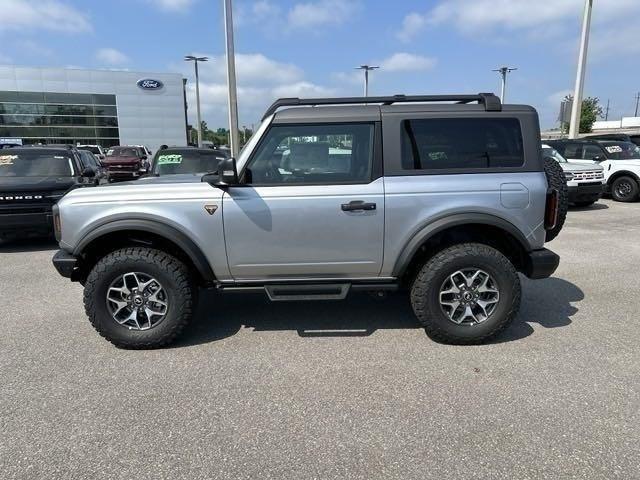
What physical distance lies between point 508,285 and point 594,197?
9168mm

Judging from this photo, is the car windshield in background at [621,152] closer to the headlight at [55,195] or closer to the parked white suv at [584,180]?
the parked white suv at [584,180]

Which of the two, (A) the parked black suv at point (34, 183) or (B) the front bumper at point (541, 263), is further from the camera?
(A) the parked black suv at point (34, 183)

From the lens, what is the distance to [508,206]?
3.74m

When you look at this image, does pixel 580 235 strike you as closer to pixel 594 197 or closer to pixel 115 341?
pixel 594 197

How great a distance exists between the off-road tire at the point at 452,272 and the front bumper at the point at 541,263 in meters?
0.17

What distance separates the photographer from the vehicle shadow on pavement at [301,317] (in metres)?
4.20

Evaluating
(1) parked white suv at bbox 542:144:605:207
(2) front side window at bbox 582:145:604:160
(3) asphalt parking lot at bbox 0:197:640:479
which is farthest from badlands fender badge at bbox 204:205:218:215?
(2) front side window at bbox 582:145:604:160

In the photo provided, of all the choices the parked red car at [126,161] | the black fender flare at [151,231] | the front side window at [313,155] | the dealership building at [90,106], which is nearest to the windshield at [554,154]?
the front side window at [313,155]

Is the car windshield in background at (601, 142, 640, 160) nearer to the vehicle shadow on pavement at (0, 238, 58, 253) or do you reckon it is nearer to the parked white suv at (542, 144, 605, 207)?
the parked white suv at (542, 144, 605, 207)

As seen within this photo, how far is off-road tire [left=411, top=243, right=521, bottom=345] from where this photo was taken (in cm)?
377

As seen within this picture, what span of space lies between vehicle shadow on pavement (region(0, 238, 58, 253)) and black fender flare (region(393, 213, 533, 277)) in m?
6.61

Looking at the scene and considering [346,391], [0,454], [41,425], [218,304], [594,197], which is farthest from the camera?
[594,197]

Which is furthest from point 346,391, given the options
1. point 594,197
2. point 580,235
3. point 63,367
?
point 594,197

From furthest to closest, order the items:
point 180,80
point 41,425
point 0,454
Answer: point 180,80 → point 41,425 → point 0,454
